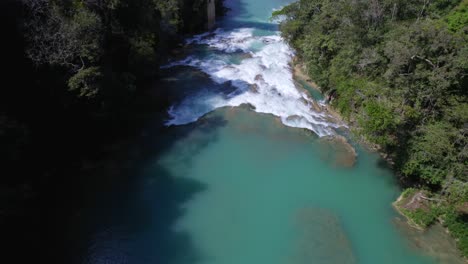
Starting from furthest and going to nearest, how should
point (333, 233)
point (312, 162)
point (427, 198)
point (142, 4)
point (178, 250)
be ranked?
point (142, 4)
point (312, 162)
point (427, 198)
point (333, 233)
point (178, 250)

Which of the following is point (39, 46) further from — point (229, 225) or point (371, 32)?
point (371, 32)

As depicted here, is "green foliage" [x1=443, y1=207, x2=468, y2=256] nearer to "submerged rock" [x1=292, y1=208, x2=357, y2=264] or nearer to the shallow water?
the shallow water

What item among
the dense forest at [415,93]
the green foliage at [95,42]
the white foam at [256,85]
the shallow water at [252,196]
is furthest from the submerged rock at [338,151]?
the green foliage at [95,42]

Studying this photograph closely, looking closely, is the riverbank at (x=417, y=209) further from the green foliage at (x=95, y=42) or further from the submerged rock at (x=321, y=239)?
the green foliage at (x=95, y=42)

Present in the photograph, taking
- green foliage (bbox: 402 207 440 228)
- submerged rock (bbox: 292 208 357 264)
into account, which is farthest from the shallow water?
green foliage (bbox: 402 207 440 228)

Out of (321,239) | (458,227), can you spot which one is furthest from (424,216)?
(321,239)

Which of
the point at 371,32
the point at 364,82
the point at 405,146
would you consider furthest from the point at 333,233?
the point at 371,32
